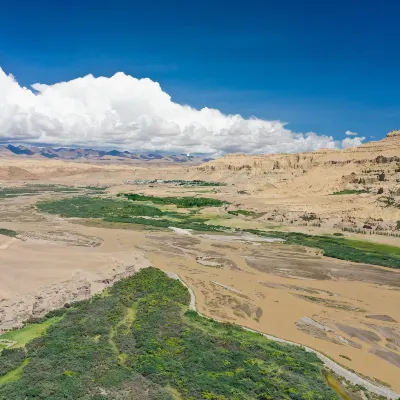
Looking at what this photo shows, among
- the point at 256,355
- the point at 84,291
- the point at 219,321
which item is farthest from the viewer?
the point at 84,291

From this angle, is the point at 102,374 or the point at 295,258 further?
the point at 295,258

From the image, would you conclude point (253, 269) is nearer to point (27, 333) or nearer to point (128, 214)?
point (27, 333)

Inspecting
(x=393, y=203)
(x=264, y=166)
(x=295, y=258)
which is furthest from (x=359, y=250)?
(x=264, y=166)

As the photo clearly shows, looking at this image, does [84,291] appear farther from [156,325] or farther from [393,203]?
[393,203]

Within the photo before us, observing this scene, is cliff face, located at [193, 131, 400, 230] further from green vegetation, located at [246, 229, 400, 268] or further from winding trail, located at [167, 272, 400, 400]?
winding trail, located at [167, 272, 400, 400]

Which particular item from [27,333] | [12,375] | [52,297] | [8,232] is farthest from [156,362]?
[8,232]

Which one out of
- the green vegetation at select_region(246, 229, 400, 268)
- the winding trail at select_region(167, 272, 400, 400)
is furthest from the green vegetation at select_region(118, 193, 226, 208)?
the winding trail at select_region(167, 272, 400, 400)

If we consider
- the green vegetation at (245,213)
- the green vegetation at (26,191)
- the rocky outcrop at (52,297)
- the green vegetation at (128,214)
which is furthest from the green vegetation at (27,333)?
the green vegetation at (26,191)
